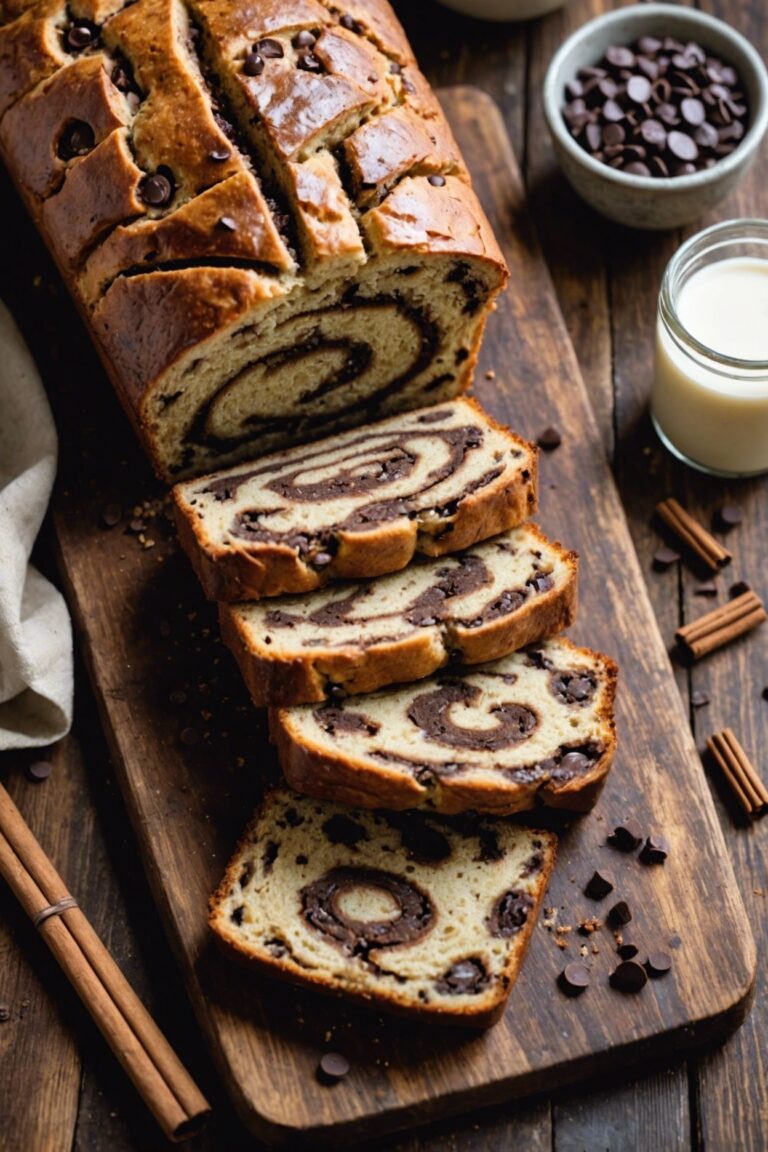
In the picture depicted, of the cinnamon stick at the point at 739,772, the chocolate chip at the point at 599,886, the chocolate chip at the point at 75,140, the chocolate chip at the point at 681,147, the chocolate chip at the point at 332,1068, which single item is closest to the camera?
the chocolate chip at the point at 332,1068

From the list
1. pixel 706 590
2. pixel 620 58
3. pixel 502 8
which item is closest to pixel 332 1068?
pixel 706 590

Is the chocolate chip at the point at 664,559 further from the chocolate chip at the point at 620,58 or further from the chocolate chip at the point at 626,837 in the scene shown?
the chocolate chip at the point at 620,58

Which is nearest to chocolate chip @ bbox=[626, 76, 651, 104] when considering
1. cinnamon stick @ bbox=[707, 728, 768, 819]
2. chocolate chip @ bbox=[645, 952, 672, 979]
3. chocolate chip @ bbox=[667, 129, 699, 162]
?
chocolate chip @ bbox=[667, 129, 699, 162]

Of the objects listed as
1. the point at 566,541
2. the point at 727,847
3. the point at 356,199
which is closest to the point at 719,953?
the point at 727,847

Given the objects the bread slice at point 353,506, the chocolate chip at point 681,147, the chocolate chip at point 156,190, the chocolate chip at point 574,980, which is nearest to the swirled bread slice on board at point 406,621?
the bread slice at point 353,506

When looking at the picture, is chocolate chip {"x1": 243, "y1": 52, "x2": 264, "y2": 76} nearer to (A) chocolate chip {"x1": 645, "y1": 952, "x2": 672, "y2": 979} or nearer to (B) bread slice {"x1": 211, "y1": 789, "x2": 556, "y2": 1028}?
(B) bread slice {"x1": 211, "y1": 789, "x2": 556, "y2": 1028}
